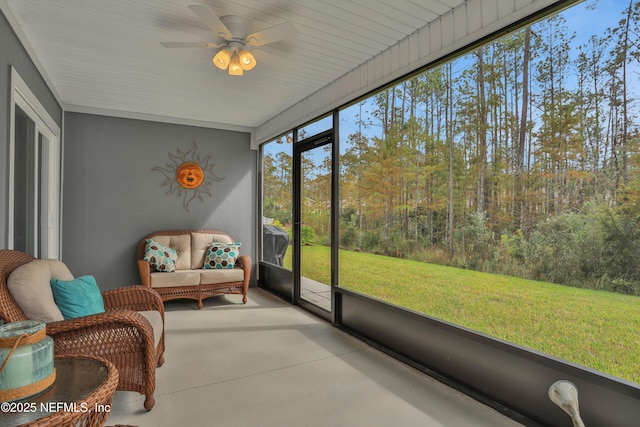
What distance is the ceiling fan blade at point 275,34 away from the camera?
233cm

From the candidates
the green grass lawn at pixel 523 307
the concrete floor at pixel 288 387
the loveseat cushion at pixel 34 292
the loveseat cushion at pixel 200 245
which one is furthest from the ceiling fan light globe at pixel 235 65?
the loveseat cushion at pixel 200 245

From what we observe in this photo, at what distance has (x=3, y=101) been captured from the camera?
236 cm

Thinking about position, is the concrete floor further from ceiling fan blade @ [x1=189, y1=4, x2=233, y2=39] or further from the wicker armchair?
ceiling fan blade @ [x1=189, y1=4, x2=233, y2=39]

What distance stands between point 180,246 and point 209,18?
3505 millimetres

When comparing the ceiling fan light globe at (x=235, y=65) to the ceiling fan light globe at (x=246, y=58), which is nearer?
the ceiling fan light globe at (x=246, y=58)

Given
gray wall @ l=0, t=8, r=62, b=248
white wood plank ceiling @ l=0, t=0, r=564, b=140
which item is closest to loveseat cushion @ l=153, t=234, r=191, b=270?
white wood plank ceiling @ l=0, t=0, r=564, b=140

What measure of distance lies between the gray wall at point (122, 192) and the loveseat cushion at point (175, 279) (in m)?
0.84

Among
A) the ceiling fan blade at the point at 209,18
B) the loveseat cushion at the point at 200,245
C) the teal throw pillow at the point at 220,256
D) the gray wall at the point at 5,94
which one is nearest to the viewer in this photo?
the ceiling fan blade at the point at 209,18

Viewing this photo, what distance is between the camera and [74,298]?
221 cm

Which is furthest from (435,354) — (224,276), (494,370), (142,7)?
(142,7)

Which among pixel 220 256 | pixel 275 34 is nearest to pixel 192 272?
pixel 220 256

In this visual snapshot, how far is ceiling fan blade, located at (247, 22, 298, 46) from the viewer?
2328 millimetres

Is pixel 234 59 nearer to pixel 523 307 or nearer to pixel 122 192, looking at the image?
pixel 523 307

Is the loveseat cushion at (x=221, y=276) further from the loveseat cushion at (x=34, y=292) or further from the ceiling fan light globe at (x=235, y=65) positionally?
the ceiling fan light globe at (x=235, y=65)
